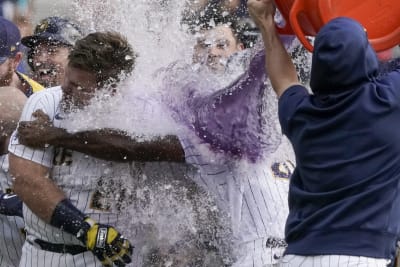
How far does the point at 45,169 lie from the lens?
4340mm

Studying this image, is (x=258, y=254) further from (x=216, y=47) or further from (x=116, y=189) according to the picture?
(x=216, y=47)

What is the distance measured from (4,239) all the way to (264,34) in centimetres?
232

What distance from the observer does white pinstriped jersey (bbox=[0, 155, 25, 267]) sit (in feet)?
17.1

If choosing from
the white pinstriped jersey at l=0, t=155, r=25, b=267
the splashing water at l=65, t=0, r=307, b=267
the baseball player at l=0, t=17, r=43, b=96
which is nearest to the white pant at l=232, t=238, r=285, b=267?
the splashing water at l=65, t=0, r=307, b=267

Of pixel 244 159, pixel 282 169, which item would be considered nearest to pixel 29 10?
pixel 282 169

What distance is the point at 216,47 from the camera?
172 inches

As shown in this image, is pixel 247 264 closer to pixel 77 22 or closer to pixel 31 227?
pixel 31 227

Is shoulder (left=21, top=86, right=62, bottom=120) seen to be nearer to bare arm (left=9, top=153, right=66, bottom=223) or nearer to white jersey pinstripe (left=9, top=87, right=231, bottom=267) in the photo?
white jersey pinstripe (left=9, top=87, right=231, bottom=267)

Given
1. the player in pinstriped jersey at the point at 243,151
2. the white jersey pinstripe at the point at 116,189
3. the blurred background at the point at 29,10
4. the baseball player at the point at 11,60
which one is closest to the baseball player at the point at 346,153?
the player in pinstriped jersey at the point at 243,151

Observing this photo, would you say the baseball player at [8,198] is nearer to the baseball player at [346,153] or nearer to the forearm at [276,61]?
the forearm at [276,61]

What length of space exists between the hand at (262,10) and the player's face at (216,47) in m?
0.59

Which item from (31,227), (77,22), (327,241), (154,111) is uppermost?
(77,22)

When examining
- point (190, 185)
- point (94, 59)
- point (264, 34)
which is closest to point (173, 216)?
point (190, 185)

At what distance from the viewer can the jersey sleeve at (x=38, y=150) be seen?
4.31 m
